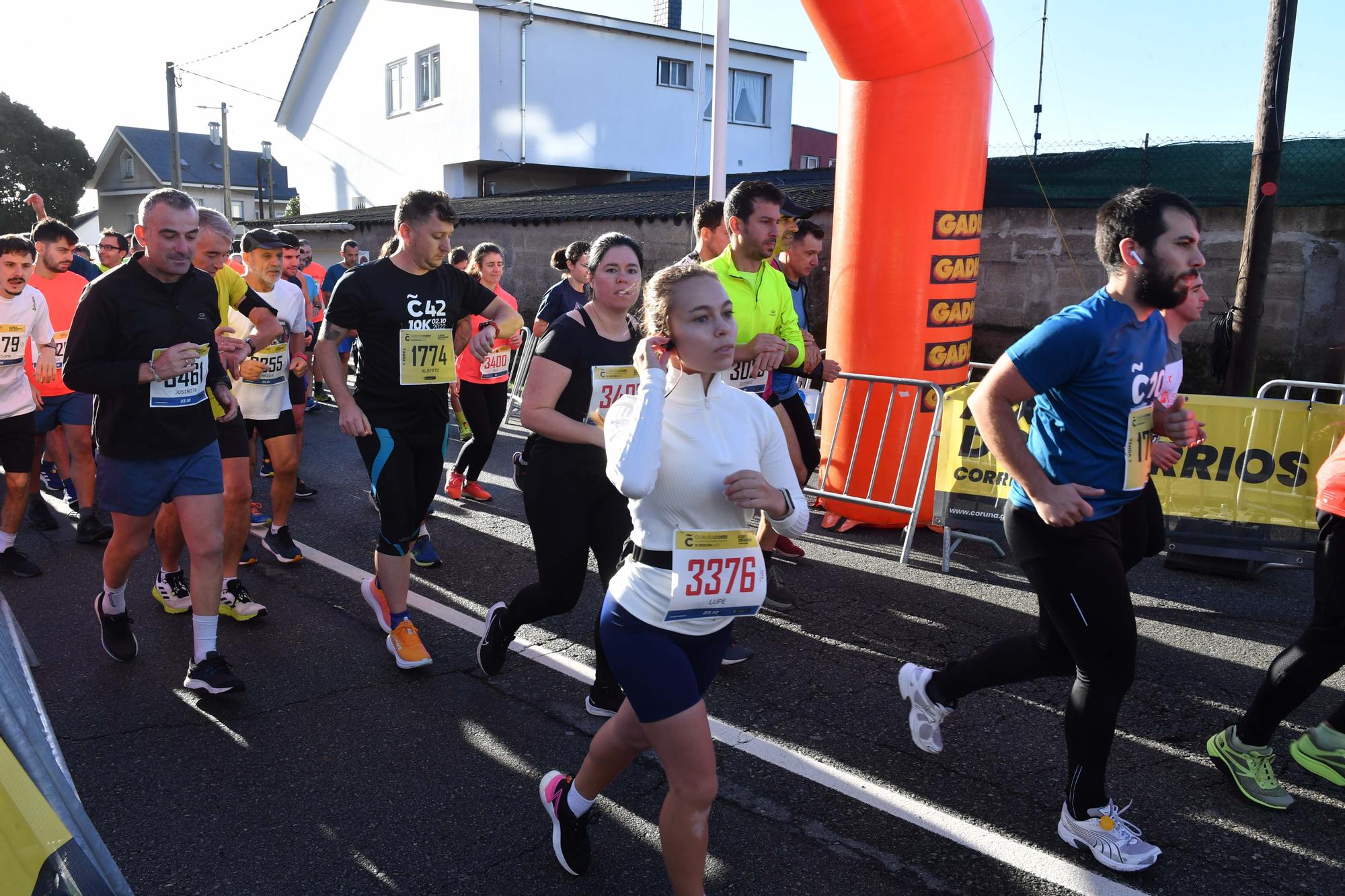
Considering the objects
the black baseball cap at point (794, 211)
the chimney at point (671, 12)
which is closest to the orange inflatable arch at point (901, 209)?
the black baseball cap at point (794, 211)

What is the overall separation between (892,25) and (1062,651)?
4816 millimetres

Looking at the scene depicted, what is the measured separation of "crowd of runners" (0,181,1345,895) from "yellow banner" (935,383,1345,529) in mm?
2368

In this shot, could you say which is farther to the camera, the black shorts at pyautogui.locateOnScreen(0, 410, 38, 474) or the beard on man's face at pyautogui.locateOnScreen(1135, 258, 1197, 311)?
the black shorts at pyautogui.locateOnScreen(0, 410, 38, 474)

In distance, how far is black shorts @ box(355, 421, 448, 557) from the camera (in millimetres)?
4570

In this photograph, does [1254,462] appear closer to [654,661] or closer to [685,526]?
[685,526]

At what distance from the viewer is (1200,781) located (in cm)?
363

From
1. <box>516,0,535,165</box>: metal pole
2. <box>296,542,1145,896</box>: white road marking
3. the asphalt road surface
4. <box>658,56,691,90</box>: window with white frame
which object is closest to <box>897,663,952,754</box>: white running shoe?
the asphalt road surface

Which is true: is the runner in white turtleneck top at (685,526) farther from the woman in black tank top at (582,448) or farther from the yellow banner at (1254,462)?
the yellow banner at (1254,462)

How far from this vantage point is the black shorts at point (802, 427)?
5887mm

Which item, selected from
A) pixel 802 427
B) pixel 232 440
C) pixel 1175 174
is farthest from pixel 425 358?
pixel 1175 174

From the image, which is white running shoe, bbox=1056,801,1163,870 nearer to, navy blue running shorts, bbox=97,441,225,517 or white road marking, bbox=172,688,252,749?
white road marking, bbox=172,688,252,749

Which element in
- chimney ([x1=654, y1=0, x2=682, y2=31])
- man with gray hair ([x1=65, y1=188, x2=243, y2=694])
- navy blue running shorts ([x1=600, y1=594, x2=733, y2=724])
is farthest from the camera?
chimney ([x1=654, y1=0, x2=682, y2=31])

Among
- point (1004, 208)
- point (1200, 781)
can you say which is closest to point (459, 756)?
point (1200, 781)

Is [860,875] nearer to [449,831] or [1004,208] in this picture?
[449,831]
